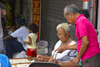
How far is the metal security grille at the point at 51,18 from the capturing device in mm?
7202

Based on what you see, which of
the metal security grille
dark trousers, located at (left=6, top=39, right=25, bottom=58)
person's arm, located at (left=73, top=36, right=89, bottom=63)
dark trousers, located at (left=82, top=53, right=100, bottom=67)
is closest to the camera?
person's arm, located at (left=73, top=36, right=89, bottom=63)

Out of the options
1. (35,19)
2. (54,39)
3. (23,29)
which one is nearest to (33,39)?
(23,29)

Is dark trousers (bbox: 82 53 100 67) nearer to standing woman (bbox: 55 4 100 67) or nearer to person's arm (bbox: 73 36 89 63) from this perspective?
standing woman (bbox: 55 4 100 67)

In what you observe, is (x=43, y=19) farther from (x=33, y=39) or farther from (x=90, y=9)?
(x=90, y=9)

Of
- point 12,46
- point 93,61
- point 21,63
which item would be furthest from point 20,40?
point 93,61

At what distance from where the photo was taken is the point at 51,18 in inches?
322

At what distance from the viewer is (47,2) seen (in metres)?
8.53

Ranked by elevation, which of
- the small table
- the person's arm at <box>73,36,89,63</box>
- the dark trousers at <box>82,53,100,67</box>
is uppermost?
the person's arm at <box>73,36,89,63</box>

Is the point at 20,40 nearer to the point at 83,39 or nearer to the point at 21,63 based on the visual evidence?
the point at 21,63

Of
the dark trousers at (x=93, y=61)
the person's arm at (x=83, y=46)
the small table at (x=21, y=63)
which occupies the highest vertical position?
the person's arm at (x=83, y=46)

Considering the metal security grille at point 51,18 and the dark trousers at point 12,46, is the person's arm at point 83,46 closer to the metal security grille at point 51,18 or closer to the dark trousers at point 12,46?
the metal security grille at point 51,18

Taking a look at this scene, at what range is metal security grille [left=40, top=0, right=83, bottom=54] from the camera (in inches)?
284

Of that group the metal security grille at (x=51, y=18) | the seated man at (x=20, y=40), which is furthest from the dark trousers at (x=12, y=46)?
the metal security grille at (x=51, y=18)

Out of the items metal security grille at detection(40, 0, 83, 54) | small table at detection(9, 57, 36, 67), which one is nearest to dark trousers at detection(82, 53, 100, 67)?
small table at detection(9, 57, 36, 67)
